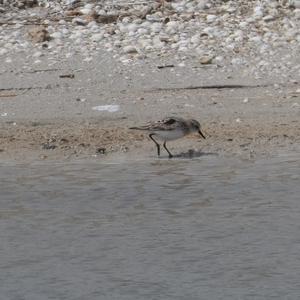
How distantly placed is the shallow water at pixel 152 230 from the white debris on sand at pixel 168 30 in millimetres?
2526

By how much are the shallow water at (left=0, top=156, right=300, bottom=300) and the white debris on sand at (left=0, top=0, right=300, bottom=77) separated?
8.29 ft

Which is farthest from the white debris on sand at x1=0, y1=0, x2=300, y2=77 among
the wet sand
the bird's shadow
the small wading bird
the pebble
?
the small wading bird

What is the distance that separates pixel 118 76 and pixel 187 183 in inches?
111

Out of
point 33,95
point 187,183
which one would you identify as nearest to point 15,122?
point 33,95

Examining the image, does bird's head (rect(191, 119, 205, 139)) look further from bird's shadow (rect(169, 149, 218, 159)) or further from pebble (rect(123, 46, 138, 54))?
pebble (rect(123, 46, 138, 54))

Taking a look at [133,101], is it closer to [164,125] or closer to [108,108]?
[108,108]

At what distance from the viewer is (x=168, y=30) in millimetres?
13117

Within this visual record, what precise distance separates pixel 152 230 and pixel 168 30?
507 centimetres

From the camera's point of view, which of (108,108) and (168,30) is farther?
(168,30)

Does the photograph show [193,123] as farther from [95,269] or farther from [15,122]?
[95,269]

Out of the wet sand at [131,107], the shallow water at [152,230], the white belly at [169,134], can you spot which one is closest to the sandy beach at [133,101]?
Result: the wet sand at [131,107]

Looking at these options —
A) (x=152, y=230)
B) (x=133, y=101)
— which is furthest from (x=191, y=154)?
(x=152, y=230)

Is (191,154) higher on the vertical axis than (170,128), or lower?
lower

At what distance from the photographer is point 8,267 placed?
754 cm
